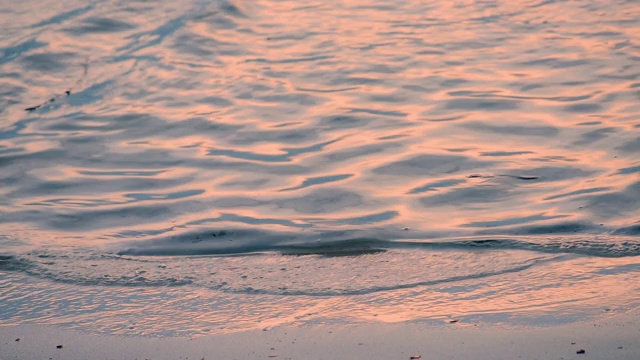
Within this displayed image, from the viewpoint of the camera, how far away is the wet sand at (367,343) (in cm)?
346

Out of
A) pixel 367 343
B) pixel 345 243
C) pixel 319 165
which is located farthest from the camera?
pixel 319 165

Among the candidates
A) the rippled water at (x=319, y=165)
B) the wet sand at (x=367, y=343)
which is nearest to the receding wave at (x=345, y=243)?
the rippled water at (x=319, y=165)

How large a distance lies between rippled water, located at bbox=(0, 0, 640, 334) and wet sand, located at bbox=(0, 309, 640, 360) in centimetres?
12

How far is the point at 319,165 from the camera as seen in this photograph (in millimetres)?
6633

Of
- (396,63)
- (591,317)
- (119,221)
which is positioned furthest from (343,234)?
(396,63)

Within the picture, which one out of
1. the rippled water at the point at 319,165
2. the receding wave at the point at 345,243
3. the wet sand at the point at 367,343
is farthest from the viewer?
the receding wave at the point at 345,243

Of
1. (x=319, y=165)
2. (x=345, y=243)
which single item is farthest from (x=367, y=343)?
(x=319, y=165)

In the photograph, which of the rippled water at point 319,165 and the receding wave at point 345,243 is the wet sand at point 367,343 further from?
the receding wave at point 345,243

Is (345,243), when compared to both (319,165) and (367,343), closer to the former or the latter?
(367,343)

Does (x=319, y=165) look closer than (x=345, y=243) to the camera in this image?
No

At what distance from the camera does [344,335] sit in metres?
3.71

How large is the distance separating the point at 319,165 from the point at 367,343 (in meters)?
3.10

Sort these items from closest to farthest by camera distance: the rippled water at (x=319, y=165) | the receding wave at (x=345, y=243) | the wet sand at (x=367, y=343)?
the wet sand at (x=367, y=343)
the rippled water at (x=319, y=165)
the receding wave at (x=345, y=243)

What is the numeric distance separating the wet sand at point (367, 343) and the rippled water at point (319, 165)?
121 millimetres
